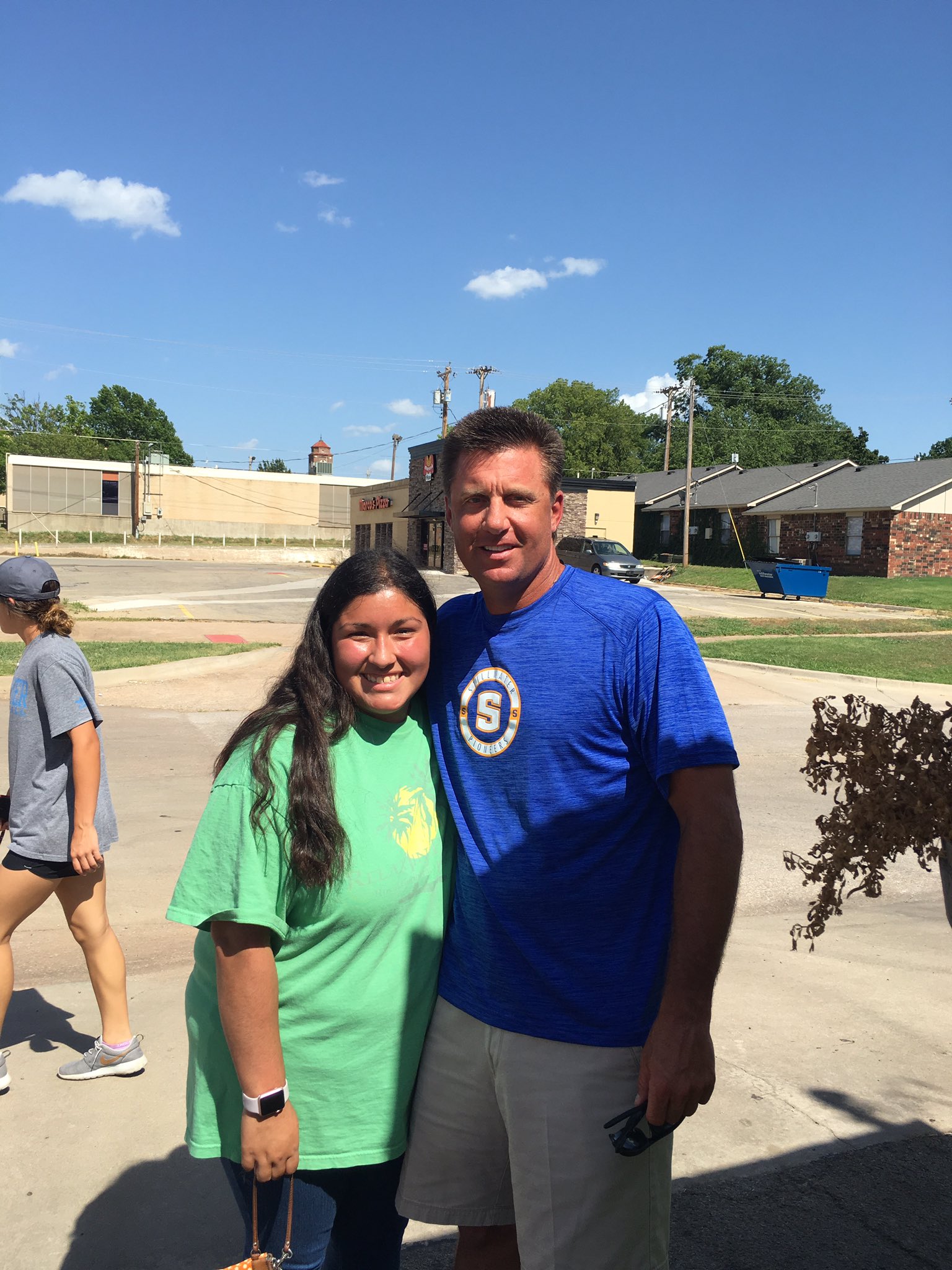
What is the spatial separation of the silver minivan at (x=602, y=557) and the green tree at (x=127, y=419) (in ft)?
244

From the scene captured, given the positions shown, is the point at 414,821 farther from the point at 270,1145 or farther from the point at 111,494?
the point at 111,494

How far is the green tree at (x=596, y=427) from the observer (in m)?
79.6

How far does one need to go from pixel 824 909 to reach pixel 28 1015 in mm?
3281

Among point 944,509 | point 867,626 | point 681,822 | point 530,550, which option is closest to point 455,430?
point 530,550

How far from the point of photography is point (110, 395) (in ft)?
326

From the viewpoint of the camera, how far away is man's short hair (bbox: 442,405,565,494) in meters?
1.97

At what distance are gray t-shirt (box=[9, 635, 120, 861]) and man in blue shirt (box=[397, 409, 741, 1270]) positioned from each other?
1.86m

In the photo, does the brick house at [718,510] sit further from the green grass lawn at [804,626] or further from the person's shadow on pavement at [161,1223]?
the person's shadow on pavement at [161,1223]

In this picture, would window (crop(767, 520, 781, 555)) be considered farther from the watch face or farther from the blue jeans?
the watch face

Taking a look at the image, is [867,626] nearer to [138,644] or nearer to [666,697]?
[138,644]

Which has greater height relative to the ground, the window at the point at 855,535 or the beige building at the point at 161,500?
the beige building at the point at 161,500

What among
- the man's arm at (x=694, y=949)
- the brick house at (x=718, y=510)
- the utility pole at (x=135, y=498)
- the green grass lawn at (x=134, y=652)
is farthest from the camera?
the utility pole at (x=135, y=498)

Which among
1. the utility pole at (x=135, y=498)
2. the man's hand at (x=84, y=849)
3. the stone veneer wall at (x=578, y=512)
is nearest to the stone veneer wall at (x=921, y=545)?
the stone veneer wall at (x=578, y=512)

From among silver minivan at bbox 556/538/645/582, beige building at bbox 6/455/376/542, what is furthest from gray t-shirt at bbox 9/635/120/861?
beige building at bbox 6/455/376/542
